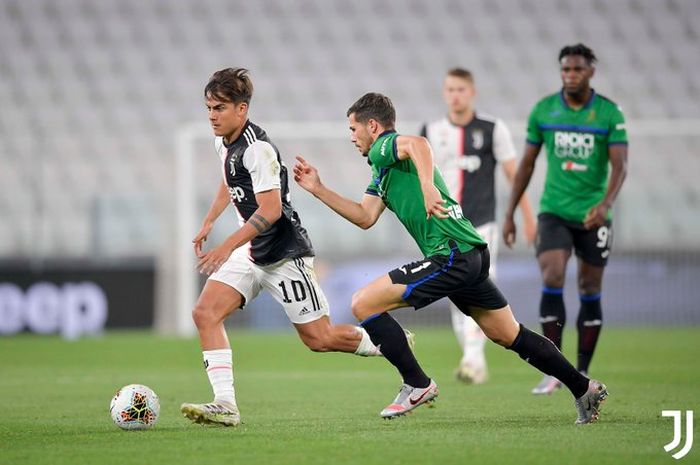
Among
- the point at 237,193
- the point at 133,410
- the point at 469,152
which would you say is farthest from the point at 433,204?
the point at 469,152

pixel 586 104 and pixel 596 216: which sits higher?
pixel 586 104

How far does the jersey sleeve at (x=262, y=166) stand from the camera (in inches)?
251

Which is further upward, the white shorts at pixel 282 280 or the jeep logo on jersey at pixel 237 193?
the jeep logo on jersey at pixel 237 193

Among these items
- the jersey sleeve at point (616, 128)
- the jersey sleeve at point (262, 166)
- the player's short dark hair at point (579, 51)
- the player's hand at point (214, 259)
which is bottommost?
the player's hand at point (214, 259)

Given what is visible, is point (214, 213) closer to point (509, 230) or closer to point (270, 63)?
point (509, 230)

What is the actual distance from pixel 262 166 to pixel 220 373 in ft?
3.66

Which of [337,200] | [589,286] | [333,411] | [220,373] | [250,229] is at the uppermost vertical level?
[337,200]

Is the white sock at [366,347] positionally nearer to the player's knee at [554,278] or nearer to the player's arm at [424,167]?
the player's arm at [424,167]

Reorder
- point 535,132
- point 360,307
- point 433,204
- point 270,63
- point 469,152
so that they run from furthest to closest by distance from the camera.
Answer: point 270,63, point 469,152, point 535,132, point 360,307, point 433,204

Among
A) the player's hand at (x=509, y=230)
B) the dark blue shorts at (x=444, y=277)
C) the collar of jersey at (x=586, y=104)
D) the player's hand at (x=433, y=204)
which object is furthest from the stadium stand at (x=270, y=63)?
the player's hand at (x=433, y=204)

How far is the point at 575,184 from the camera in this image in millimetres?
8508

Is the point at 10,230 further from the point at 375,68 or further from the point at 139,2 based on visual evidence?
the point at 375,68

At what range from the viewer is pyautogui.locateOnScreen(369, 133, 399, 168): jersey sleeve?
623 cm

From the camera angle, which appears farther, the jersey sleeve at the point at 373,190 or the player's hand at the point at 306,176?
the jersey sleeve at the point at 373,190
